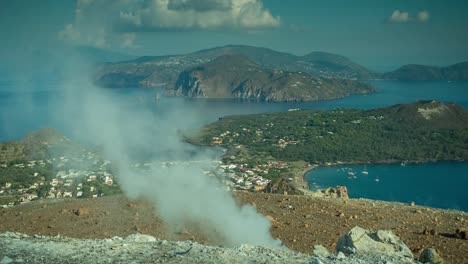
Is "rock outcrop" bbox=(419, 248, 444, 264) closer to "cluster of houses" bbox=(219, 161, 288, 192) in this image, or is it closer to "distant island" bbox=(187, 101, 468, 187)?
"cluster of houses" bbox=(219, 161, 288, 192)

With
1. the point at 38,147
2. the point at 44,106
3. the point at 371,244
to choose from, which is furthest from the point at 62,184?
the point at 44,106

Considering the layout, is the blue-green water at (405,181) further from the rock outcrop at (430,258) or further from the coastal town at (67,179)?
the rock outcrop at (430,258)

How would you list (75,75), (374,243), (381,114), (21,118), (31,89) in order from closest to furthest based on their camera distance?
(374,243) → (75,75) → (21,118) → (381,114) → (31,89)

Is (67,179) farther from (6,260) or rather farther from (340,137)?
(340,137)

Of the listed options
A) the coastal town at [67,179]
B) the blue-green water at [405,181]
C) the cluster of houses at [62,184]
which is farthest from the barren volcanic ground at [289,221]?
the blue-green water at [405,181]

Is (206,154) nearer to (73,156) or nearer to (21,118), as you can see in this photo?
(73,156)

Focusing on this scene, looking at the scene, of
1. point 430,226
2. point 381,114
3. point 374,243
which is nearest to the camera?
point 374,243

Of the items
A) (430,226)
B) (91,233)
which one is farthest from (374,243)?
(91,233)
